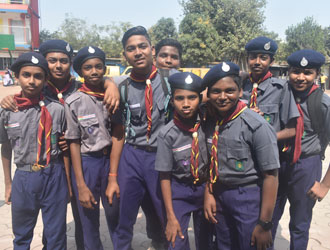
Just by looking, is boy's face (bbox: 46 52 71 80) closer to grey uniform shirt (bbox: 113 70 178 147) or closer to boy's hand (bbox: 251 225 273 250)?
grey uniform shirt (bbox: 113 70 178 147)

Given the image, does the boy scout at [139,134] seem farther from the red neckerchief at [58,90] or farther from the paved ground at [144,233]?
the paved ground at [144,233]

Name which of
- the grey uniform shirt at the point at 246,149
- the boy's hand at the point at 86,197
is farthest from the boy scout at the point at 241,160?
A: the boy's hand at the point at 86,197

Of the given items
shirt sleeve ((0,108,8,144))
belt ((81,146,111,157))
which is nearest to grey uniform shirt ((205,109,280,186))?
belt ((81,146,111,157))

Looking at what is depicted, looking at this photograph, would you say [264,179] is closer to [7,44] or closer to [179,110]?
[179,110]

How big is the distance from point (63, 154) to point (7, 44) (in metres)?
24.6

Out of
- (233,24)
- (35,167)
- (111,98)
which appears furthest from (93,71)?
(233,24)

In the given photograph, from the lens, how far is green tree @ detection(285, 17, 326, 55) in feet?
87.6

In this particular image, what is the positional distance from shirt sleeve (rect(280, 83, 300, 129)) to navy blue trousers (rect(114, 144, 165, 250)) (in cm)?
112

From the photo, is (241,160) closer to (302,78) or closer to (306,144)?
(306,144)

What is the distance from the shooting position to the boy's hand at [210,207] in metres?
2.11

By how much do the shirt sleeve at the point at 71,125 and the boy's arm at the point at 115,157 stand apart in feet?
1.02

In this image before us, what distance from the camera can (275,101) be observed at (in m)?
2.34

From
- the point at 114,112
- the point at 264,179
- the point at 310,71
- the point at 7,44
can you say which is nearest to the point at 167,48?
the point at 114,112

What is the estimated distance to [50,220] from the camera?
232 cm
